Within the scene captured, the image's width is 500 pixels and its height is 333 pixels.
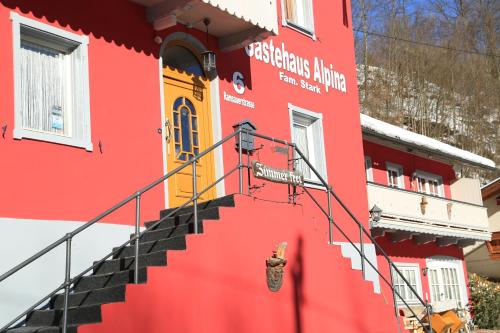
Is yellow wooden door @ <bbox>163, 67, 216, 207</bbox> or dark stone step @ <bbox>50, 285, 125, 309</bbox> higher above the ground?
yellow wooden door @ <bbox>163, 67, 216, 207</bbox>

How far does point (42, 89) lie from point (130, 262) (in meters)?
2.63

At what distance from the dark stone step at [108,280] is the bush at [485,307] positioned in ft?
57.3

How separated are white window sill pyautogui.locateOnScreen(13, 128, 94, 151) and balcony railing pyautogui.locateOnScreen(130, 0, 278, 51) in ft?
7.74

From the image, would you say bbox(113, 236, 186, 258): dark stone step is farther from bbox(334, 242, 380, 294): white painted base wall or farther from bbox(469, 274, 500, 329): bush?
bbox(469, 274, 500, 329): bush

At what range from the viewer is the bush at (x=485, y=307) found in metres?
22.6

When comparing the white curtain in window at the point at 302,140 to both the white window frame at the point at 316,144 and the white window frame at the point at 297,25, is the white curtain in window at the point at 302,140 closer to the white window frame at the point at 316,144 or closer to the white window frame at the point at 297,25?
the white window frame at the point at 316,144

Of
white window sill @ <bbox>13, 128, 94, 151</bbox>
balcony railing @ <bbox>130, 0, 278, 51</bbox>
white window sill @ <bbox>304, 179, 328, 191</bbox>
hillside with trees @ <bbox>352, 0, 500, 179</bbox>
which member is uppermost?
hillside with trees @ <bbox>352, 0, 500, 179</bbox>

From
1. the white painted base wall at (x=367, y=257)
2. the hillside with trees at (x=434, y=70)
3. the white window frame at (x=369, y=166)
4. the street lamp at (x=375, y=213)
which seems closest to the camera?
the white painted base wall at (x=367, y=257)

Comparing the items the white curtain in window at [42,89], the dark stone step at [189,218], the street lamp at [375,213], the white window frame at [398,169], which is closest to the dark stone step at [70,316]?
the dark stone step at [189,218]

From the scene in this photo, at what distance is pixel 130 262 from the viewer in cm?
797

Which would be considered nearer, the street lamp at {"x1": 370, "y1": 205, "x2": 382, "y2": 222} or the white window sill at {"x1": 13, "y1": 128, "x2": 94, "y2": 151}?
the white window sill at {"x1": 13, "y1": 128, "x2": 94, "y2": 151}

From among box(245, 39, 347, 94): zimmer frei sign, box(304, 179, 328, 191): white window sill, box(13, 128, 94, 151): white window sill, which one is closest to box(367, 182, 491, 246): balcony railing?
box(245, 39, 347, 94): zimmer frei sign

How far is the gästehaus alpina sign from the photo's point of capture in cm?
891

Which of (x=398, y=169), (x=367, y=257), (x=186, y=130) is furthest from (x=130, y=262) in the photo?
(x=398, y=169)
